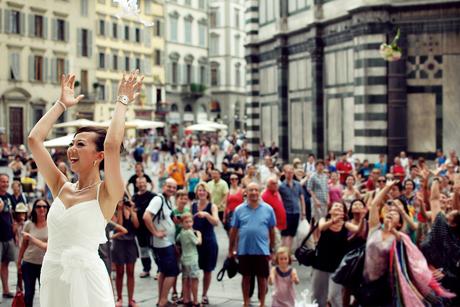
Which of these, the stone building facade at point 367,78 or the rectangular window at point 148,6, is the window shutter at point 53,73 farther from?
the stone building facade at point 367,78

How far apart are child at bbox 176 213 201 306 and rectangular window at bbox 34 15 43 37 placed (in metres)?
47.5

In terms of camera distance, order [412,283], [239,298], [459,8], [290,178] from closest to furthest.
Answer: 1. [412,283]
2. [239,298]
3. [290,178]
4. [459,8]

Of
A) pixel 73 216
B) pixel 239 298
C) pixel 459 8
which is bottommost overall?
pixel 239 298

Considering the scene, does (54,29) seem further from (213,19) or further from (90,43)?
(213,19)

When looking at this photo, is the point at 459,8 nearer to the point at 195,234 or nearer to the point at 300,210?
the point at 300,210

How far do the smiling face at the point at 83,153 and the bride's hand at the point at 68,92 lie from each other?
1.47 feet

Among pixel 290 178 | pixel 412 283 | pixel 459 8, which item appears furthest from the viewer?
pixel 459 8

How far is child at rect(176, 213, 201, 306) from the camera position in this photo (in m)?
11.2

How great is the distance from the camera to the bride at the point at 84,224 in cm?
454

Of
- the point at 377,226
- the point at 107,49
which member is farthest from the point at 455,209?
the point at 107,49

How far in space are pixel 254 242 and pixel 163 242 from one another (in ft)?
3.89

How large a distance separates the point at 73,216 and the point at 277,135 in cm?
2768

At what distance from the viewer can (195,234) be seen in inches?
453

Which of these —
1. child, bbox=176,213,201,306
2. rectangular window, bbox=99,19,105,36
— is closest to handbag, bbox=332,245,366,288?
child, bbox=176,213,201,306
